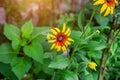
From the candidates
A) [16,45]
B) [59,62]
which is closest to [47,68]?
[16,45]

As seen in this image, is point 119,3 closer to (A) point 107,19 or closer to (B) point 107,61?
(B) point 107,61

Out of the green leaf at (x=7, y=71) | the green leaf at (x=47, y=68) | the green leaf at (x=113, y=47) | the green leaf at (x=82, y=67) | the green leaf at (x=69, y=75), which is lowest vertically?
the green leaf at (x=7, y=71)

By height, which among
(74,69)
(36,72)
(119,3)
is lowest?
(36,72)

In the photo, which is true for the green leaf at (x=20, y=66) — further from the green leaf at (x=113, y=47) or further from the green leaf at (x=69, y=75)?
the green leaf at (x=113, y=47)

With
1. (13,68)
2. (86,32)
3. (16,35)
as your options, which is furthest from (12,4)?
(86,32)

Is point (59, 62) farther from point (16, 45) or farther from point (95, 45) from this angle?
point (16, 45)

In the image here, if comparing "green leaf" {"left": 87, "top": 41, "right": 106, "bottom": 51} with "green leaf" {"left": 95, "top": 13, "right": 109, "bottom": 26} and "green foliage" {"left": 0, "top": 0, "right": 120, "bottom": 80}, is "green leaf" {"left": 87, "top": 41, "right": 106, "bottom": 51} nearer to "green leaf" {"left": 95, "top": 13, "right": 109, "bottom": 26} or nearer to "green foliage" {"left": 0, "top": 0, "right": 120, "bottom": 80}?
"green foliage" {"left": 0, "top": 0, "right": 120, "bottom": 80}

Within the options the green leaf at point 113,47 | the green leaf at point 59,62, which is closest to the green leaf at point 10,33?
the green leaf at point 59,62
